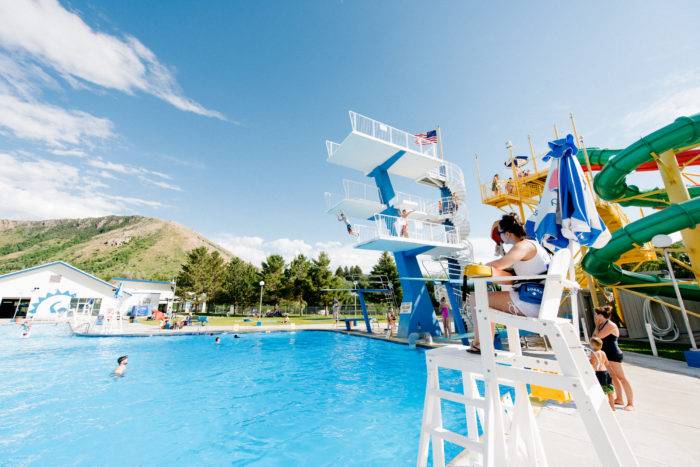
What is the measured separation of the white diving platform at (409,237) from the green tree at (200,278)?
131 ft

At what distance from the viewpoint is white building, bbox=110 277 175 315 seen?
34.6 metres

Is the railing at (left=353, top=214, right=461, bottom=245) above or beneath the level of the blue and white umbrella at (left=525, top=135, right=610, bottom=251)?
above

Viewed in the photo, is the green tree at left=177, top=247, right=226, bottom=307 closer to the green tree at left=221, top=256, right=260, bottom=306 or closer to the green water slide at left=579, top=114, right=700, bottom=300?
the green tree at left=221, top=256, right=260, bottom=306

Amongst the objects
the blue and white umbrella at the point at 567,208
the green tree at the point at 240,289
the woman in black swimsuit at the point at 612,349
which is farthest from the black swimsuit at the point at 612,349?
the green tree at the point at 240,289

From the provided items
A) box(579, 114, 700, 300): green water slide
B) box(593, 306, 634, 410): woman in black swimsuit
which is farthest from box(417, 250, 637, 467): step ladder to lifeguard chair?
box(579, 114, 700, 300): green water slide

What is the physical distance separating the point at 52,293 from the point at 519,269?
43.0 metres

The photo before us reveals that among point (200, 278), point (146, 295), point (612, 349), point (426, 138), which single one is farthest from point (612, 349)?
point (200, 278)

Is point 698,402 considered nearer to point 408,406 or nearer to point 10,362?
point 408,406

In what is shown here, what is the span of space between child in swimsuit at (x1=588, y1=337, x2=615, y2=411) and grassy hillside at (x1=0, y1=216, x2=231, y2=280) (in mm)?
98708

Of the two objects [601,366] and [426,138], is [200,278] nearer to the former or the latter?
[426,138]

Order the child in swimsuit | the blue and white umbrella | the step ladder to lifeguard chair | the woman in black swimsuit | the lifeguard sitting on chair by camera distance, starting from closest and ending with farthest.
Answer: the step ladder to lifeguard chair
the lifeguard sitting on chair
the blue and white umbrella
the child in swimsuit
the woman in black swimsuit

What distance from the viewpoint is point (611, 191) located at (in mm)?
10516

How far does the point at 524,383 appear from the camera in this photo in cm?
235

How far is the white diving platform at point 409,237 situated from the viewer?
1427 centimetres
